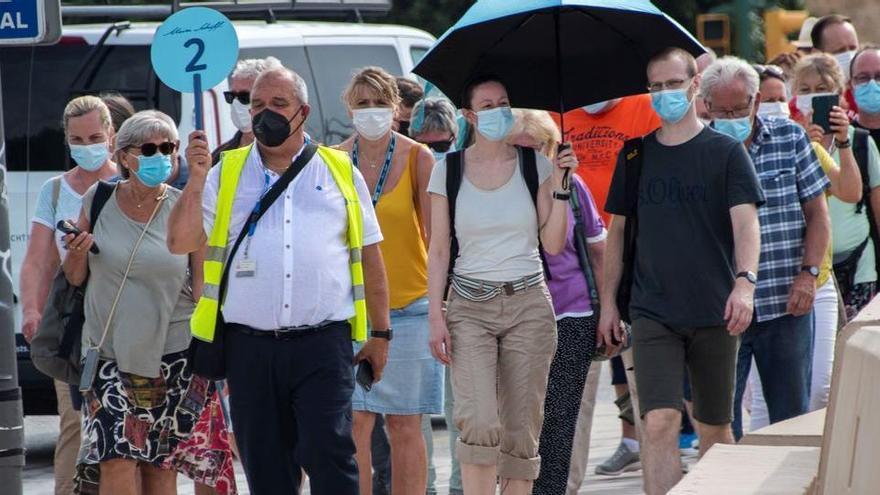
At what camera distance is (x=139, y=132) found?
7703 mm

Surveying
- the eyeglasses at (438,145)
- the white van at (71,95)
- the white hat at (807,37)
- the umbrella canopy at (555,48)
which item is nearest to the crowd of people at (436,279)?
the umbrella canopy at (555,48)

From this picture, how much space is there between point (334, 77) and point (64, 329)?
4.03m

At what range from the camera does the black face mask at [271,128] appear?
6.99 meters

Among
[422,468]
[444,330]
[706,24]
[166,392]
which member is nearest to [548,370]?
[444,330]

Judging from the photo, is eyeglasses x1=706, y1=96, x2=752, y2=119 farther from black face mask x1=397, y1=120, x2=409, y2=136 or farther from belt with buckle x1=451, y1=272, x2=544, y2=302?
black face mask x1=397, y1=120, x2=409, y2=136

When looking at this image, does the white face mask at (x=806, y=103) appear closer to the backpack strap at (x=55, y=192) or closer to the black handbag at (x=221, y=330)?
the black handbag at (x=221, y=330)

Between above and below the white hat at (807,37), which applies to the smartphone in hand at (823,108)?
below

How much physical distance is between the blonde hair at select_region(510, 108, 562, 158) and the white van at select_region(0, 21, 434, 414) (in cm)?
257

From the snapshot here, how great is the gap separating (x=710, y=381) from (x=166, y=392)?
2.11m

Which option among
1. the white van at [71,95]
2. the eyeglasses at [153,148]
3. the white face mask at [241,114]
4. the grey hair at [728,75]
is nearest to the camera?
the eyeglasses at [153,148]

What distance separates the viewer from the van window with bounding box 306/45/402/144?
1129 centimetres

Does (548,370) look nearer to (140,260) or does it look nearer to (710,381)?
(710,381)

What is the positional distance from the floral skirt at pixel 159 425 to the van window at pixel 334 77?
364 cm

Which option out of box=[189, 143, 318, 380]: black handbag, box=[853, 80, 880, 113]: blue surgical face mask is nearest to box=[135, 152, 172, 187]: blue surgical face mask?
box=[189, 143, 318, 380]: black handbag
